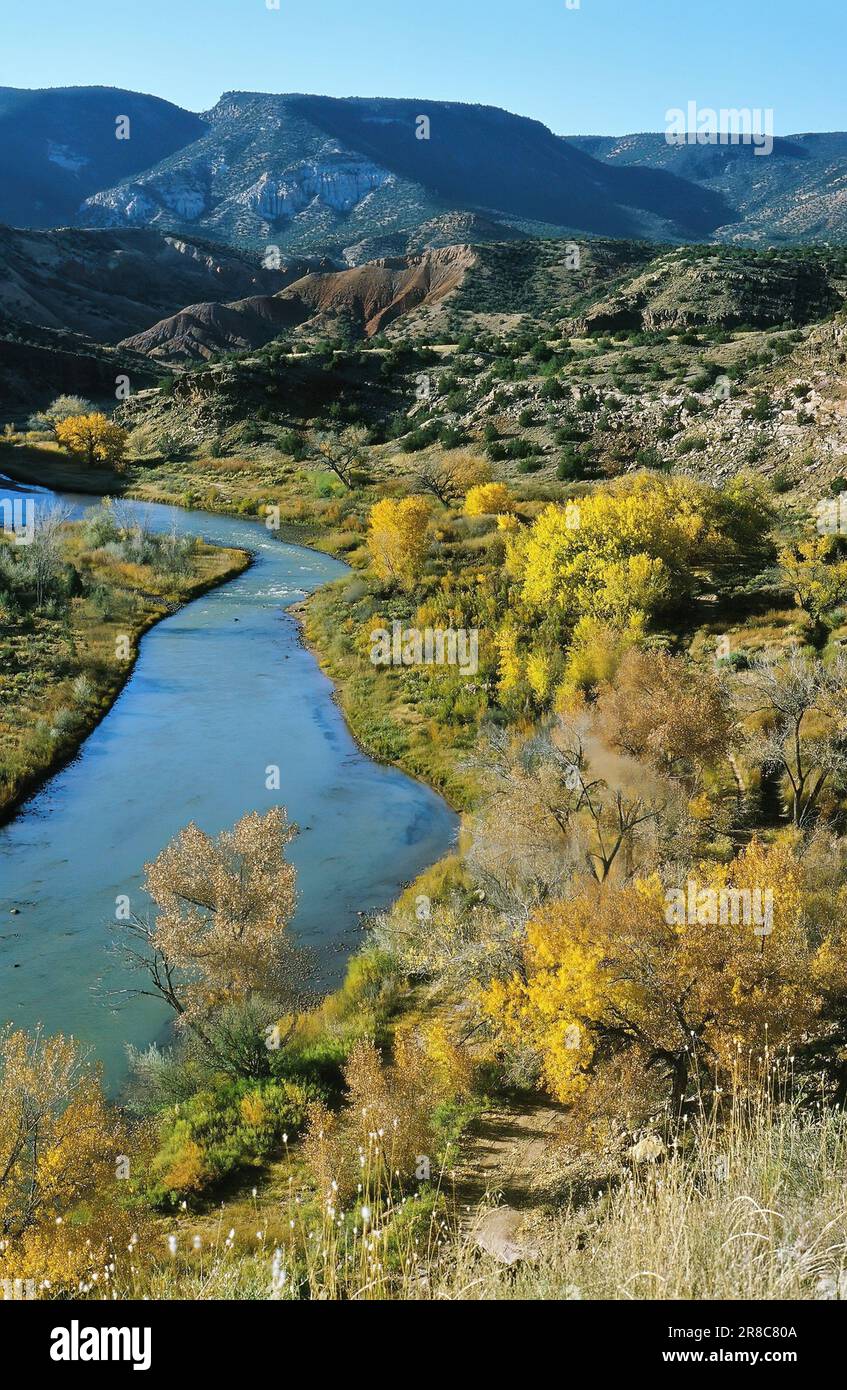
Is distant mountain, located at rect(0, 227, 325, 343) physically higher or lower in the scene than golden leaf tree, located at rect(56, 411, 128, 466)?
higher

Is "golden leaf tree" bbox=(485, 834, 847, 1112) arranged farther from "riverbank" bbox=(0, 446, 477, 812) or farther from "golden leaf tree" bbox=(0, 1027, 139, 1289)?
"riverbank" bbox=(0, 446, 477, 812)

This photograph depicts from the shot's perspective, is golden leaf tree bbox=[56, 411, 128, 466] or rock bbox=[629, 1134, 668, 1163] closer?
rock bbox=[629, 1134, 668, 1163]

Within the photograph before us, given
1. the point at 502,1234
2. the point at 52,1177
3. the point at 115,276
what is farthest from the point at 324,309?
the point at 502,1234

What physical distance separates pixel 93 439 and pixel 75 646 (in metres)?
41.3

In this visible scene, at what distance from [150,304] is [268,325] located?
28.2 meters

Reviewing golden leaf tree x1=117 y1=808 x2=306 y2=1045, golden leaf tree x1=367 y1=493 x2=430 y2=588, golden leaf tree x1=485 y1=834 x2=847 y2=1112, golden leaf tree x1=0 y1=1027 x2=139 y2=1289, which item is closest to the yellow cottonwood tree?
golden leaf tree x1=367 y1=493 x2=430 y2=588

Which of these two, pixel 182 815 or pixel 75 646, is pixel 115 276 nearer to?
pixel 75 646

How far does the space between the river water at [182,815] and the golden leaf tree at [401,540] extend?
6.11m

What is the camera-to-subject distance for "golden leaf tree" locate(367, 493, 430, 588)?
40.0m

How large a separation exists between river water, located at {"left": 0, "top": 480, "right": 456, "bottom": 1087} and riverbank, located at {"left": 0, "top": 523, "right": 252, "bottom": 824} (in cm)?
67

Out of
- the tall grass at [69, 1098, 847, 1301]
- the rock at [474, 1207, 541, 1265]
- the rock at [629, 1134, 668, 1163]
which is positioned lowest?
the rock at [474, 1207, 541, 1265]

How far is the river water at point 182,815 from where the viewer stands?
16.6 metres
